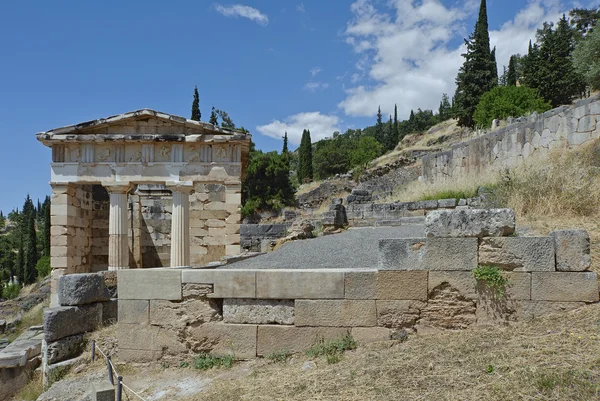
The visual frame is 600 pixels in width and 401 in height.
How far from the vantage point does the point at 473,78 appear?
116 feet

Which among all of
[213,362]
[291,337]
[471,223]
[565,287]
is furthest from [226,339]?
[565,287]

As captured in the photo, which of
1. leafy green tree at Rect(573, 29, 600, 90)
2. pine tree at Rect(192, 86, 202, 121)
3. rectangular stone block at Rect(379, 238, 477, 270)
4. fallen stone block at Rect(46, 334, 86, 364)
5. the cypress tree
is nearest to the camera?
rectangular stone block at Rect(379, 238, 477, 270)

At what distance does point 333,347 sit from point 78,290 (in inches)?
172

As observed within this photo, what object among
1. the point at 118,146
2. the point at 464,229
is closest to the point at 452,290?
the point at 464,229

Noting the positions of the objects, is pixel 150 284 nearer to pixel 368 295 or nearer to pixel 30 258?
pixel 368 295

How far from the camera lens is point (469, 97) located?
116 ft

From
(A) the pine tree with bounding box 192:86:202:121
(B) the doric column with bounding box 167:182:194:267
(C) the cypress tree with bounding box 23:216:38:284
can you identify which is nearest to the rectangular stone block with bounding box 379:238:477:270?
(B) the doric column with bounding box 167:182:194:267

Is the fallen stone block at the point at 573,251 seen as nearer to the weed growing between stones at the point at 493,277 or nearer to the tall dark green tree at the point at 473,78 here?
the weed growing between stones at the point at 493,277

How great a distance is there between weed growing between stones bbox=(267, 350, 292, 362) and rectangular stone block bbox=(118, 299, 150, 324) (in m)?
1.64

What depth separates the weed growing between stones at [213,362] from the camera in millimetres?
4672

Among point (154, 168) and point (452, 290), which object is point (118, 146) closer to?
point (154, 168)

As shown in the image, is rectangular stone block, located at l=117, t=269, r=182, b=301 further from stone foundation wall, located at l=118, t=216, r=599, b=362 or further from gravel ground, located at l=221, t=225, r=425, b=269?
gravel ground, located at l=221, t=225, r=425, b=269

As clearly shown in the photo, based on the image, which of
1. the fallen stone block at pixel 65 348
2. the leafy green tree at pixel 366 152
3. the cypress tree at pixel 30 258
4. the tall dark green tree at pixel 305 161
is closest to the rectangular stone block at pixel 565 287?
the fallen stone block at pixel 65 348

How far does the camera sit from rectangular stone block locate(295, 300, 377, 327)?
14.7 ft
